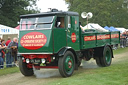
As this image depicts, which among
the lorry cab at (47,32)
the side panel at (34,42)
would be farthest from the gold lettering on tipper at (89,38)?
the side panel at (34,42)

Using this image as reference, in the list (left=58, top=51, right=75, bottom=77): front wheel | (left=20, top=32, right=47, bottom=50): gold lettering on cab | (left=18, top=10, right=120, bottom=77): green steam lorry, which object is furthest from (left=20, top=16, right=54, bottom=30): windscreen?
(left=58, top=51, right=75, bottom=77): front wheel

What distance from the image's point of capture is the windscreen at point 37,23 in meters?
10.2

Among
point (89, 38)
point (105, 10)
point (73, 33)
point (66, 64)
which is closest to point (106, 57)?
point (89, 38)

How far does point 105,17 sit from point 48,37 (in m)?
47.9

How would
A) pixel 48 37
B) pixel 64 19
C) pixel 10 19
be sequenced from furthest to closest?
pixel 10 19 → pixel 64 19 → pixel 48 37

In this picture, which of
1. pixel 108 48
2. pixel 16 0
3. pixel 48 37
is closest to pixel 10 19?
pixel 16 0

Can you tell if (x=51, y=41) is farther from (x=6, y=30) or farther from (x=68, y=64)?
(x=6, y=30)

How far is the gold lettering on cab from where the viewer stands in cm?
995

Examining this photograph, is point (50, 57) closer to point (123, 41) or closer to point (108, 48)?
point (108, 48)

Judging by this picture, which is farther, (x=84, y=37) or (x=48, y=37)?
(x=84, y=37)

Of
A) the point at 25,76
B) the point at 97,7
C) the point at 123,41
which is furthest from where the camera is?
the point at 97,7

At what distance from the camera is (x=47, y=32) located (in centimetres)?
991

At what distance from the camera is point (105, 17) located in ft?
185

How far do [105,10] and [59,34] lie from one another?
47713 millimetres
